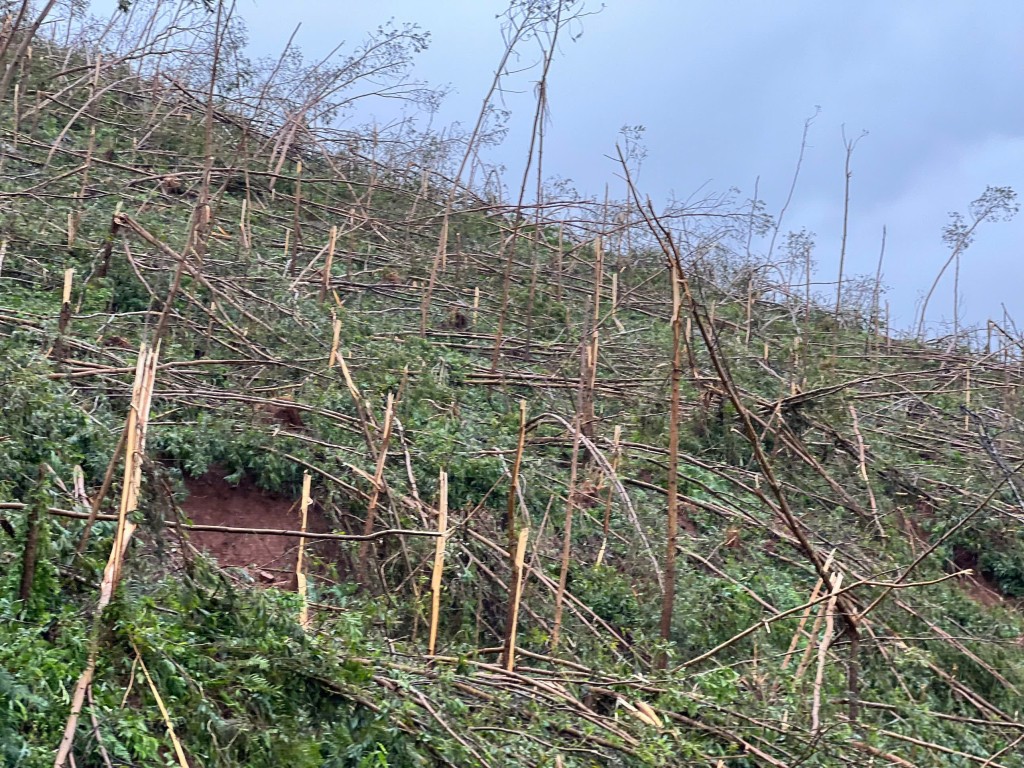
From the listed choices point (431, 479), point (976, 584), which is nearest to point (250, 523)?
point (431, 479)

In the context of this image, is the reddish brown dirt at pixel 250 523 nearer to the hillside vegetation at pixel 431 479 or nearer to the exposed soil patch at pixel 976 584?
the hillside vegetation at pixel 431 479

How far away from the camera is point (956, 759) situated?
169 inches

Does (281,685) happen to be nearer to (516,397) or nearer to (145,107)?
(516,397)

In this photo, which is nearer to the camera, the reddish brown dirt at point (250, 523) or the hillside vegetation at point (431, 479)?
the hillside vegetation at point (431, 479)

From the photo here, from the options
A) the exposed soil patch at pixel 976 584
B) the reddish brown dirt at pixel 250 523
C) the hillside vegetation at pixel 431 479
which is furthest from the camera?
the exposed soil patch at pixel 976 584

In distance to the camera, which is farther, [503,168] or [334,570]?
[503,168]

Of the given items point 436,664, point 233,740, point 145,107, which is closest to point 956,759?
point 436,664

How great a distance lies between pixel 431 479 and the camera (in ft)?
18.6

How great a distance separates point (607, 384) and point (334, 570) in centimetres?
380

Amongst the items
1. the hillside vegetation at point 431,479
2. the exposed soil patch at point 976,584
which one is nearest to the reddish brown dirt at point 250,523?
the hillside vegetation at point 431,479

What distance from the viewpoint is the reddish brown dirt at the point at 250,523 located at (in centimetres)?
498

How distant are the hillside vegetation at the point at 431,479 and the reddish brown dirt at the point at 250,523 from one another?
0.09 meters

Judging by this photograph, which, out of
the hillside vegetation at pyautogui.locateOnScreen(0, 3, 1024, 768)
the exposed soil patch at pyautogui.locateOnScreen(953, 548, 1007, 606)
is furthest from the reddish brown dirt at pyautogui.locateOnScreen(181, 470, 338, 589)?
the exposed soil patch at pyautogui.locateOnScreen(953, 548, 1007, 606)

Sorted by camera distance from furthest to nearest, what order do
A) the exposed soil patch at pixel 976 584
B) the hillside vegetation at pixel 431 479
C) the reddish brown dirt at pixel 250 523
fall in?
the exposed soil patch at pixel 976 584 → the reddish brown dirt at pixel 250 523 → the hillside vegetation at pixel 431 479
